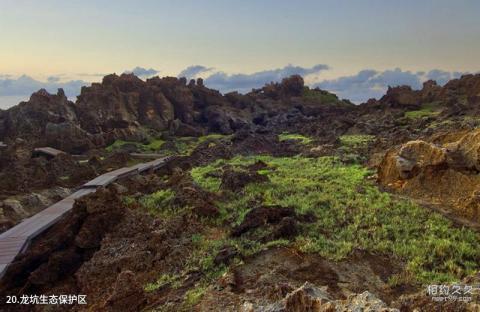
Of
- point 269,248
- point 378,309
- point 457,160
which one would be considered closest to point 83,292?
point 269,248

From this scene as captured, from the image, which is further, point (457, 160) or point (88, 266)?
point (457, 160)

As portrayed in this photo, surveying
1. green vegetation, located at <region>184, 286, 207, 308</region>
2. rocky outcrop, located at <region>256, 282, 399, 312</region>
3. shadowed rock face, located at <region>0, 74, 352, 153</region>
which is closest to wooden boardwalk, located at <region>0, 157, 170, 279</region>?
green vegetation, located at <region>184, 286, 207, 308</region>

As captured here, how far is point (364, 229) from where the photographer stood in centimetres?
1377

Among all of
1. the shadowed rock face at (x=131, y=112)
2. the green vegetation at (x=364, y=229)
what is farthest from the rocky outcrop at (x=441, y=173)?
the shadowed rock face at (x=131, y=112)

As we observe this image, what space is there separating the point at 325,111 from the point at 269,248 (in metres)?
81.8

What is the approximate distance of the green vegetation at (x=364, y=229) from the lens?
1134cm

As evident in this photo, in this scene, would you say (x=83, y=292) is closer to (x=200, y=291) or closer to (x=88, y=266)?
(x=88, y=266)

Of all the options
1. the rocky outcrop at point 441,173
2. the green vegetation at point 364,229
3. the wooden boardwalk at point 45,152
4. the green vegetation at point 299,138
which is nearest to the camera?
the green vegetation at point 364,229

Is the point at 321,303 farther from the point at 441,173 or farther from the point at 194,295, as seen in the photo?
the point at 441,173

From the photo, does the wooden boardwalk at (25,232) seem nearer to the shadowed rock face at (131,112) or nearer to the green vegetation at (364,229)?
the green vegetation at (364,229)

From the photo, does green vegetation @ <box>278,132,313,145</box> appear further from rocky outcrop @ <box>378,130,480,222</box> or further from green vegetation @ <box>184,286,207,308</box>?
green vegetation @ <box>184,286,207,308</box>

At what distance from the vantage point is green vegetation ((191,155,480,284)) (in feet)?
37.2

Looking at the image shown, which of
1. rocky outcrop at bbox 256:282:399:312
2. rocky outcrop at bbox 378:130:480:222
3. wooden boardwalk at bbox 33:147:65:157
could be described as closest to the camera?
rocky outcrop at bbox 256:282:399:312

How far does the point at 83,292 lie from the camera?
1203cm
